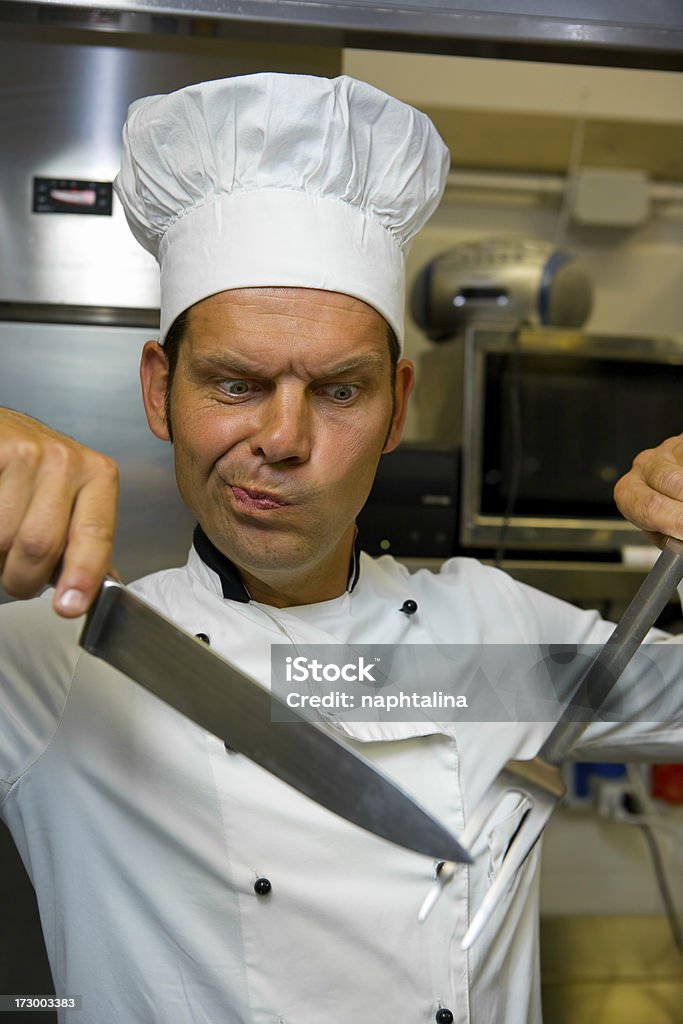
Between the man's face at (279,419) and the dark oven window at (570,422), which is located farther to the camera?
the dark oven window at (570,422)

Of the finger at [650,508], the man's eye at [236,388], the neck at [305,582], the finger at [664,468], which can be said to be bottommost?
the neck at [305,582]

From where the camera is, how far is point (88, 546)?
0.40 meters

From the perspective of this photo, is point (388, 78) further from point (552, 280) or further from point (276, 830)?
point (552, 280)

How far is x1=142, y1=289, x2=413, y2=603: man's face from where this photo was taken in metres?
0.52

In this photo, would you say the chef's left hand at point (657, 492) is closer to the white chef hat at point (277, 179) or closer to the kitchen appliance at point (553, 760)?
the kitchen appliance at point (553, 760)

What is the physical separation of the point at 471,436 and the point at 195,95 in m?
0.69

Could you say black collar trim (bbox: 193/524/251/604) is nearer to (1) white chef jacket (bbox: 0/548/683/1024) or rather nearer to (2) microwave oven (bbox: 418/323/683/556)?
(1) white chef jacket (bbox: 0/548/683/1024)

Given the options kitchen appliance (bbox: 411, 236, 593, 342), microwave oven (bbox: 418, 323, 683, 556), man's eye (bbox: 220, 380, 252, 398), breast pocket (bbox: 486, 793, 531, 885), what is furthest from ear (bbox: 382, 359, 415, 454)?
kitchen appliance (bbox: 411, 236, 593, 342)

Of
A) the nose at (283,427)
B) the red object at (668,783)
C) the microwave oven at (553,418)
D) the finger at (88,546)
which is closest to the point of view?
the finger at (88,546)

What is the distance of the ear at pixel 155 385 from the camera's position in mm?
604

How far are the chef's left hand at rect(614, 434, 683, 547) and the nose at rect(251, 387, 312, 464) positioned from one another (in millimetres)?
240

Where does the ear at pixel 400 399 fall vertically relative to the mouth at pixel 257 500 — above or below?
above

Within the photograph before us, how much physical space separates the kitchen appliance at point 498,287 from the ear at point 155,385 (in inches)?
28.4

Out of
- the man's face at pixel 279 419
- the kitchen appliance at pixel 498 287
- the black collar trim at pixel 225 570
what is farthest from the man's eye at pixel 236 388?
the kitchen appliance at pixel 498 287
